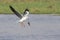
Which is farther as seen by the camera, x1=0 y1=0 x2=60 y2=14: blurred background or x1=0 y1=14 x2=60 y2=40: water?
x1=0 y1=0 x2=60 y2=14: blurred background

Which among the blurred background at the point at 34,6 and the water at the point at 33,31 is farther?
the blurred background at the point at 34,6

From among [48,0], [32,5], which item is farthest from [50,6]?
[48,0]

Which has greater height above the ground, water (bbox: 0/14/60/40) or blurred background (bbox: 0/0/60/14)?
water (bbox: 0/14/60/40)

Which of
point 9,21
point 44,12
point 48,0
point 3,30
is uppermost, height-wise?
point 3,30

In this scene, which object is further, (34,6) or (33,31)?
(34,6)

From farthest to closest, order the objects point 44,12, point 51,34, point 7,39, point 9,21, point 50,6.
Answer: point 50,6 → point 44,12 → point 9,21 → point 51,34 → point 7,39

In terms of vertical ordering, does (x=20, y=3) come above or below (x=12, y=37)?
below

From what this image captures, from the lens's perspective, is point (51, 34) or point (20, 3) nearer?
point (51, 34)

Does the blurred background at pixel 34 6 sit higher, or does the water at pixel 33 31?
the water at pixel 33 31

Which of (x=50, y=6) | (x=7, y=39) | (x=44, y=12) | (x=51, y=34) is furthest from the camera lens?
(x=50, y=6)

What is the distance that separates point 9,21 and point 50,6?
6.39m

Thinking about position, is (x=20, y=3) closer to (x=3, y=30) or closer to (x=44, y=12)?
(x=44, y=12)

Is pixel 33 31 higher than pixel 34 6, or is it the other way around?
pixel 33 31

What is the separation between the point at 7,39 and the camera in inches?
476
